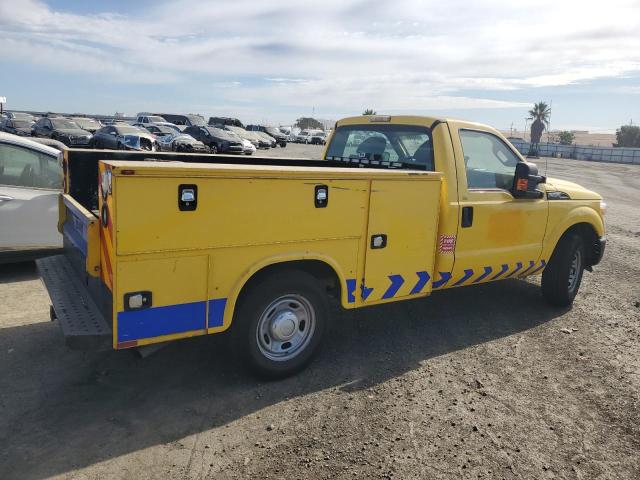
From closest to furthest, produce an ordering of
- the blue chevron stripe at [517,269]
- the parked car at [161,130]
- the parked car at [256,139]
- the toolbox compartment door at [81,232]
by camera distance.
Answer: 1. the toolbox compartment door at [81,232]
2. the blue chevron stripe at [517,269]
3. the parked car at [161,130]
4. the parked car at [256,139]

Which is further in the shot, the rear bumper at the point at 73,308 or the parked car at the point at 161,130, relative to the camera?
the parked car at the point at 161,130

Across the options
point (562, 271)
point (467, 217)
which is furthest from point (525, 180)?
point (562, 271)

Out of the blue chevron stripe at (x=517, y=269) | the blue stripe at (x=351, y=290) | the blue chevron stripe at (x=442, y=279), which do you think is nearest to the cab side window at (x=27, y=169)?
the blue stripe at (x=351, y=290)

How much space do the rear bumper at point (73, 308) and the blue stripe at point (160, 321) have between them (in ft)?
0.41

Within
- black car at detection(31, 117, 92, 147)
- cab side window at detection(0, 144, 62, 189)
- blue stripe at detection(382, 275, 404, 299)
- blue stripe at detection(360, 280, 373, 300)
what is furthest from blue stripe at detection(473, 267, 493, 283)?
black car at detection(31, 117, 92, 147)

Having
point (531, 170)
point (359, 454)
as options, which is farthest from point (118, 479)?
point (531, 170)

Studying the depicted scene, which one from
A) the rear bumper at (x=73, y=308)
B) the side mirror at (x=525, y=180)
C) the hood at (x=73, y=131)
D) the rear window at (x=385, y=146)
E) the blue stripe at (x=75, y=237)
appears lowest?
the rear bumper at (x=73, y=308)

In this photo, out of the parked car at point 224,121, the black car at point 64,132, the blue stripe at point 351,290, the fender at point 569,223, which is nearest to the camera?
the blue stripe at point 351,290

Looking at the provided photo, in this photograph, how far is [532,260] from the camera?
227 inches

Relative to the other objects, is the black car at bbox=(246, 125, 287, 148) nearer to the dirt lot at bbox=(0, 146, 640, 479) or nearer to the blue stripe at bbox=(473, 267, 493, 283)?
the dirt lot at bbox=(0, 146, 640, 479)

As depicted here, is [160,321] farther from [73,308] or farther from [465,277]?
[465,277]

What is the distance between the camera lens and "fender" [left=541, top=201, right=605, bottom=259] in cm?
587

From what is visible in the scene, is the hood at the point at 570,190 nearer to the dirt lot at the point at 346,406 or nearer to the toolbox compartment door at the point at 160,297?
the dirt lot at the point at 346,406

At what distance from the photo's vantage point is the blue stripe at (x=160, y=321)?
332 centimetres
